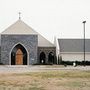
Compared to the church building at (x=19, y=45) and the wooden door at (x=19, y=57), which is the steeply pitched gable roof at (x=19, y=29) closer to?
the church building at (x=19, y=45)

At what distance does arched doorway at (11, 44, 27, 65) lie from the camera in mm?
64250

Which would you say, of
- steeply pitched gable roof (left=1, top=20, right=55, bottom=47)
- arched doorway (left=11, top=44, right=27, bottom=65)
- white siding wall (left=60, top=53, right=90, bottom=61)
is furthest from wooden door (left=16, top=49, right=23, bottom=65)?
white siding wall (left=60, top=53, right=90, bottom=61)

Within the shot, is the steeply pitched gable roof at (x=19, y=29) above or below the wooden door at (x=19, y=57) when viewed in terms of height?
above

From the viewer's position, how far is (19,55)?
64500 millimetres

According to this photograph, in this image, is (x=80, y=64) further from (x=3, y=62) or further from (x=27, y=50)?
(x=3, y=62)

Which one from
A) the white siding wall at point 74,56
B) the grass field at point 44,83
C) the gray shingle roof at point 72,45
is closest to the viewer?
the grass field at point 44,83

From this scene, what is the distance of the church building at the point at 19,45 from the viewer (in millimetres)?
63562

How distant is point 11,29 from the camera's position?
64.6 metres

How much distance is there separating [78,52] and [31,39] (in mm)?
9637

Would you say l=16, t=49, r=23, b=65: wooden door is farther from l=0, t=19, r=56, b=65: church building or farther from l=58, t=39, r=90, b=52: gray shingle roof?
l=58, t=39, r=90, b=52: gray shingle roof

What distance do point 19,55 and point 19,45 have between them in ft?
6.17

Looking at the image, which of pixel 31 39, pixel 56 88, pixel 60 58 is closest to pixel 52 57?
pixel 60 58

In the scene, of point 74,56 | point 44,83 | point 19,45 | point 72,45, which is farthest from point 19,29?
point 44,83

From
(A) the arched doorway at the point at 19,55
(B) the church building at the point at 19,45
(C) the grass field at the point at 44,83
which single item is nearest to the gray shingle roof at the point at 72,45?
(B) the church building at the point at 19,45
